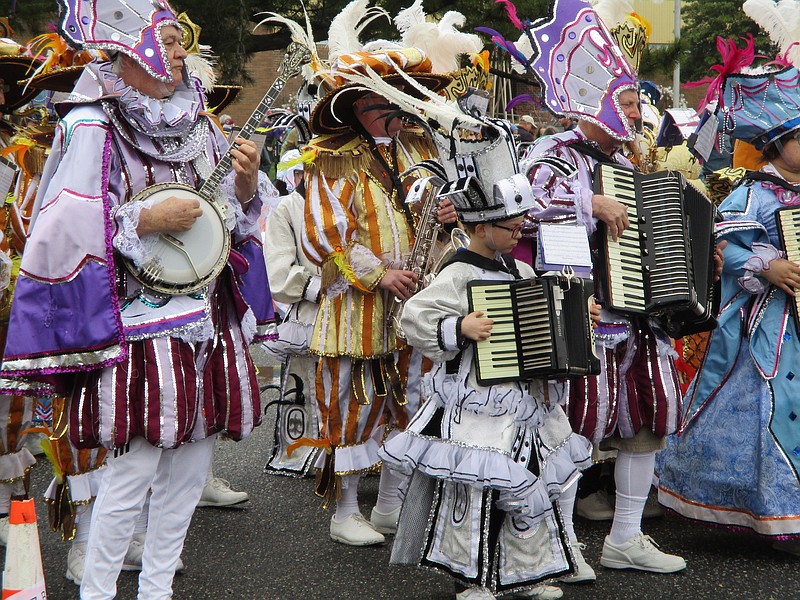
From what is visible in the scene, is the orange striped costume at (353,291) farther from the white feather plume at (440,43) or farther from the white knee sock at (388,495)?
the white feather plume at (440,43)

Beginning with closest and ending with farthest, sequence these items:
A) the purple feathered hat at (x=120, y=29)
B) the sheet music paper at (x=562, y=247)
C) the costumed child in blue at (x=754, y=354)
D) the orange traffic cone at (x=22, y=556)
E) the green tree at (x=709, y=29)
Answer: the orange traffic cone at (x=22, y=556) < the purple feathered hat at (x=120, y=29) < the sheet music paper at (x=562, y=247) < the costumed child in blue at (x=754, y=354) < the green tree at (x=709, y=29)

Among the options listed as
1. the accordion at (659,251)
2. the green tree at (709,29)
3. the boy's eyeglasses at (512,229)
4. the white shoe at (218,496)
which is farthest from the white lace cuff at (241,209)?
the green tree at (709,29)

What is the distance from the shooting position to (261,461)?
6289 millimetres

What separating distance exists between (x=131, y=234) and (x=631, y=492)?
7.93 feet

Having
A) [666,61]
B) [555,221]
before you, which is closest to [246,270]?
[555,221]

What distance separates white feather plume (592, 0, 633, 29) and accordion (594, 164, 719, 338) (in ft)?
2.97

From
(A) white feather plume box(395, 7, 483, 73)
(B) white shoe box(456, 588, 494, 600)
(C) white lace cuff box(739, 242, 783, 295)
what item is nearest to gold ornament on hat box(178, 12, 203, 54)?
(A) white feather plume box(395, 7, 483, 73)

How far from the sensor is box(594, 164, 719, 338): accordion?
4.13 m

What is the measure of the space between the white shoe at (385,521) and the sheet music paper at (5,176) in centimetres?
236

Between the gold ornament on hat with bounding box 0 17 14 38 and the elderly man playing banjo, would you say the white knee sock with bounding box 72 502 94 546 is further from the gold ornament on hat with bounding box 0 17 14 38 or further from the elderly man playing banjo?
the gold ornament on hat with bounding box 0 17 14 38

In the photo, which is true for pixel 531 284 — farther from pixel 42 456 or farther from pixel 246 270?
pixel 42 456

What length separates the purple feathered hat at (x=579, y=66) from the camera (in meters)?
4.36

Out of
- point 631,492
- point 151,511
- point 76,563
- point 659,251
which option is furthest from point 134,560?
point 659,251

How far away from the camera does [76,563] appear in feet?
13.8
